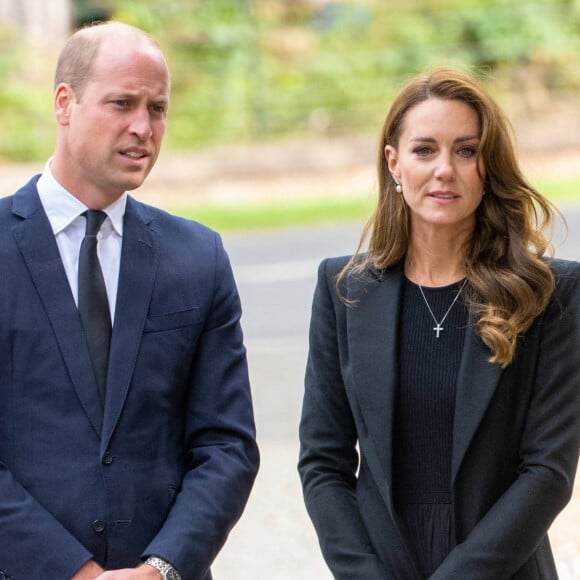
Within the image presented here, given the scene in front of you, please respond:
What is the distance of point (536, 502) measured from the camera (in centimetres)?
347

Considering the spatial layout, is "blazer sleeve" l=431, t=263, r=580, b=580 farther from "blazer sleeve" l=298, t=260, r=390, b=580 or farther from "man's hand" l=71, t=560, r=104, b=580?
"man's hand" l=71, t=560, r=104, b=580

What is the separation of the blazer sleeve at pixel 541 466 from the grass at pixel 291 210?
12647 mm

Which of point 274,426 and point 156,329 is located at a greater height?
point 156,329

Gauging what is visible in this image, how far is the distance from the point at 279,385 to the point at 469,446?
623 centimetres

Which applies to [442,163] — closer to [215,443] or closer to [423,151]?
[423,151]

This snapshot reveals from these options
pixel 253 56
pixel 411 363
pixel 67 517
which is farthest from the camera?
pixel 253 56

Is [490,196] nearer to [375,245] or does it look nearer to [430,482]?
[375,245]

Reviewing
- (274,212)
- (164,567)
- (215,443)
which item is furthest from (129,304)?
(274,212)

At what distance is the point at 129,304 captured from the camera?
3518 millimetres

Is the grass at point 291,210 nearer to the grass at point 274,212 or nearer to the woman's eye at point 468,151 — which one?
the grass at point 274,212

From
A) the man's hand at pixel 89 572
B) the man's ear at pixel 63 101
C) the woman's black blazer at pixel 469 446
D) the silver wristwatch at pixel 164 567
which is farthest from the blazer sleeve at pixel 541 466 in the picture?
the man's ear at pixel 63 101

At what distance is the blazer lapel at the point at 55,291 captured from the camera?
11.2 ft

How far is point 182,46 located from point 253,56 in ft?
3.72

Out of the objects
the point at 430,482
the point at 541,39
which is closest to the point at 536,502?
the point at 430,482
